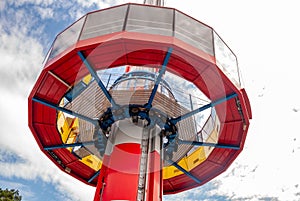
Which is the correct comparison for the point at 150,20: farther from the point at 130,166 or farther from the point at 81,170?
the point at 81,170

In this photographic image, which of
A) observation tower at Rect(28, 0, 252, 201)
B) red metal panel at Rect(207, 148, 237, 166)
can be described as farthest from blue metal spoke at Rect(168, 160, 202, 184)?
red metal panel at Rect(207, 148, 237, 166)

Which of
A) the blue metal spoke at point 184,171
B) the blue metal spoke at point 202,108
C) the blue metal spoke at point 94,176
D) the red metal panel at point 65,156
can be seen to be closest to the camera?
the blue metal spoke at point 202,108

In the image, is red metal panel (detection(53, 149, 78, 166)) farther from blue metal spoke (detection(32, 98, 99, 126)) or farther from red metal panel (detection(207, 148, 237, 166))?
red metal panel (detection(207, 148, 237, 166))

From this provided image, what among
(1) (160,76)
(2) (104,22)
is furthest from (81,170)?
(2) (104,22)

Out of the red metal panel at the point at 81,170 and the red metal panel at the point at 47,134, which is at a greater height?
the red metal panel at the point at 47,134

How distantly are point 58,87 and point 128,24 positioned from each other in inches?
160

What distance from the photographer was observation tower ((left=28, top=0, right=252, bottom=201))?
1154cm

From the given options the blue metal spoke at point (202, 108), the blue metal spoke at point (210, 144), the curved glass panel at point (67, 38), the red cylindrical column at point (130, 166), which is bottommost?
the red cylindrical column at point (130, 166)

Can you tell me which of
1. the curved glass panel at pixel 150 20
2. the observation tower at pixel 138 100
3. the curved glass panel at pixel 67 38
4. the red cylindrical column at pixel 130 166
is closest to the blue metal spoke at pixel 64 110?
the observation tower at pixel 138 100

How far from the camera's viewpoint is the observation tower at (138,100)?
1154 cm

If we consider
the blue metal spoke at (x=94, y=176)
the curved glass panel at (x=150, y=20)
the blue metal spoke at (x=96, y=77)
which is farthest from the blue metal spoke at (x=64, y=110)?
the curved glass panel at (x=150, y=20)

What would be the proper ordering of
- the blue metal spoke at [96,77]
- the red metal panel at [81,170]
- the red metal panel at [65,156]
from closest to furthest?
the blue metal spoke at [96,77] < the red metal panel at [65,156] < the red metal panel at [81,170]

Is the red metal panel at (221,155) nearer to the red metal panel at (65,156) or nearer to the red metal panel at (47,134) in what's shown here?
the red metal panel at (65,156)

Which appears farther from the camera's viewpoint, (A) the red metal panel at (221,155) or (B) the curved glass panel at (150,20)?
(A) the red metal panel at (221,155)
